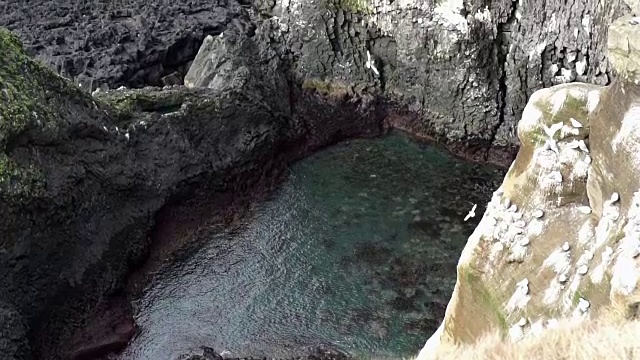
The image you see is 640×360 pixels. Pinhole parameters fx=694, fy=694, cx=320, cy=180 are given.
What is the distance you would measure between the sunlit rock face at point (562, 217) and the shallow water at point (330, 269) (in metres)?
5.65

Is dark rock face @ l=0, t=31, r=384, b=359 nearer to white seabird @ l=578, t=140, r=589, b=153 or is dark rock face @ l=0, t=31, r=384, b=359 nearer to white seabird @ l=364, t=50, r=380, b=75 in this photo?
white seabird @ l=364, t=50, r=380, b=75

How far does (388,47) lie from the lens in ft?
94.6

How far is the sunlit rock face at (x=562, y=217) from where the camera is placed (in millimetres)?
10539

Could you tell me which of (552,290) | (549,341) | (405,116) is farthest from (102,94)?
(549,341)

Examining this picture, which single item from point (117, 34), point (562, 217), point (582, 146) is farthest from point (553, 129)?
point (117, 34)

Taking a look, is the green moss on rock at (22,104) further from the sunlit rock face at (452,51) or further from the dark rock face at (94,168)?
the sunlit rock face at (452,51)

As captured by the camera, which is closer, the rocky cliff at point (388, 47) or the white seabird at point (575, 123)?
the white seabird at point (575, 123)

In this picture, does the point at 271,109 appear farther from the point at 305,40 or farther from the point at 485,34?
the point at 485,34

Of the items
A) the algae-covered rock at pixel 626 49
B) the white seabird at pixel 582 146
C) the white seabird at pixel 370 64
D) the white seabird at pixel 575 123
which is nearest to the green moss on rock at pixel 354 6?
the white seabird at pixel 370 64

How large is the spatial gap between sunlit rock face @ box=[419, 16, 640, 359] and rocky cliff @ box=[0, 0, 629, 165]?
11.7m

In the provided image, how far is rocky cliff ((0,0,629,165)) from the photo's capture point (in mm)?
24641

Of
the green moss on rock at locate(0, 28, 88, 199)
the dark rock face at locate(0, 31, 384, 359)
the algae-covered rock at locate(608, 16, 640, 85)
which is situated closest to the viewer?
the algae-covered rock at locate(608, 16, 640, 85)

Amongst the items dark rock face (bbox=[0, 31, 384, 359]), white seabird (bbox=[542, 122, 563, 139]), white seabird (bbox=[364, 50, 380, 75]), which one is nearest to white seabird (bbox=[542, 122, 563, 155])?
white seabird (bbox=[542, 122, 563, 139])

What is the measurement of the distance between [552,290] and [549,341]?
3555mm
